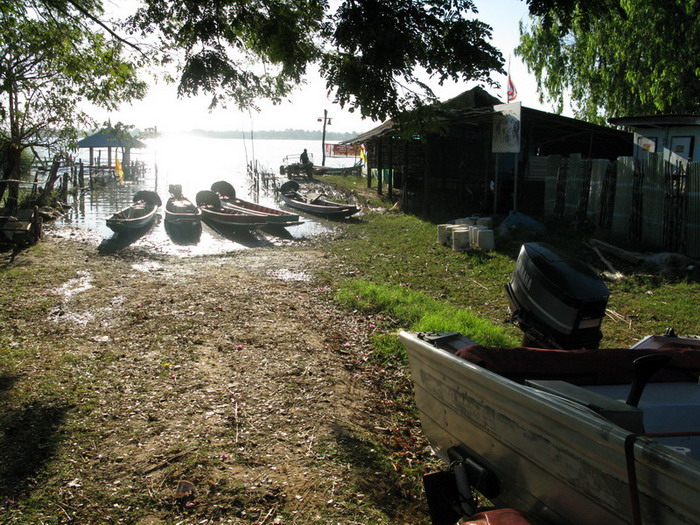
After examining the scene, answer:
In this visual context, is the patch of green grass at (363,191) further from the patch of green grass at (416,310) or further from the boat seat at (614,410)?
the boat seat at (614,410)

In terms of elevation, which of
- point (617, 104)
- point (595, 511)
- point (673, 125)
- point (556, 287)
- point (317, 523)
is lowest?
point (317, 523)

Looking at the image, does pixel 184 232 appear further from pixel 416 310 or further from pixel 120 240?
pixel 416 310

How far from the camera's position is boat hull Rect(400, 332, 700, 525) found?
197cm

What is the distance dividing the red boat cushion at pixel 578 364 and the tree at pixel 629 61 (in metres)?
14.6

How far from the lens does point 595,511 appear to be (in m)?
2.29

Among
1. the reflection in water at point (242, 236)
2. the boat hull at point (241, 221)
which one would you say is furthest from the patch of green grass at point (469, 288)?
the boat hull at point (241, 221)

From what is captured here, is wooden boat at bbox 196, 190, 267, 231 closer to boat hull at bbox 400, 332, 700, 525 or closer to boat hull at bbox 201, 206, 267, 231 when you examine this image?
boat hull at bbox 201, 206, 267, 231

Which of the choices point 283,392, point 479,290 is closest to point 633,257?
point 479,290

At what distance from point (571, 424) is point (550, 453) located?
239 millimetres

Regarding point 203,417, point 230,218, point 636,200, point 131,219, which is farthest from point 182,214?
point 203,417

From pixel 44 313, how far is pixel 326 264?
22.4ft

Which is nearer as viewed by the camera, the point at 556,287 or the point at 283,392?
the point at 556,287

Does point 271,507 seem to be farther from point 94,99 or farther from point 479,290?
point 94,99

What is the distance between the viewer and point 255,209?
24078 millimetres
